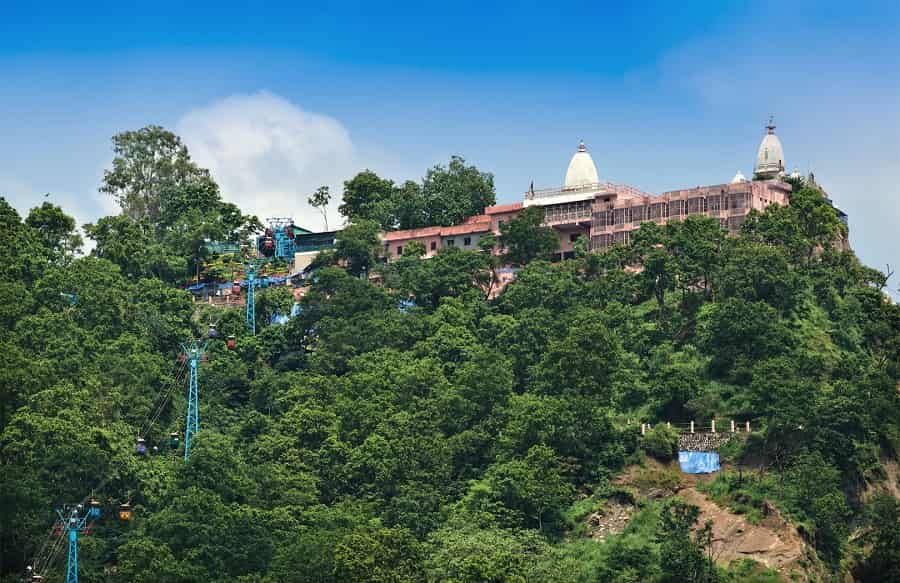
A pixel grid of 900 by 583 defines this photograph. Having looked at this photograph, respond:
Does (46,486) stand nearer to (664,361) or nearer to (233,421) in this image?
(233,421)

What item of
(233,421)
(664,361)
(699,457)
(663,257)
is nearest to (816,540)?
(699,457)

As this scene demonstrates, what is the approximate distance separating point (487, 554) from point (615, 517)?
27.3ft

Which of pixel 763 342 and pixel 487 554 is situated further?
pixel 763 342

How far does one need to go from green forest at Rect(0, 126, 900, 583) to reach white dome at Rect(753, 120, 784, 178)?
350 cm

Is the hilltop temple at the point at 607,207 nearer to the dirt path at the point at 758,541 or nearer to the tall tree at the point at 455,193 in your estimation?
the tall tree at the point at 455,193

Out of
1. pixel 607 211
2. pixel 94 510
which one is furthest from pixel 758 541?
pixel 607 211

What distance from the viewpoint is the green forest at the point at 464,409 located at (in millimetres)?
68125

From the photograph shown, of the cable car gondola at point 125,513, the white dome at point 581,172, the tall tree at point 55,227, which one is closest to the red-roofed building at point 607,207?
the white dome at point 581,172

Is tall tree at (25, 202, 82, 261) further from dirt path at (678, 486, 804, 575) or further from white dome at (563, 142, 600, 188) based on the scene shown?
dirt path at (678, 486, 804, 575)

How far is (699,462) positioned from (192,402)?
2120cm

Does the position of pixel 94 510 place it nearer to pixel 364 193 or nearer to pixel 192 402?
pixel 192 402

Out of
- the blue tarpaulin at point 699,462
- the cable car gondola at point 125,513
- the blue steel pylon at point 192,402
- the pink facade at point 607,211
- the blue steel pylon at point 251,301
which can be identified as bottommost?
the cable car gondola at point 125,513

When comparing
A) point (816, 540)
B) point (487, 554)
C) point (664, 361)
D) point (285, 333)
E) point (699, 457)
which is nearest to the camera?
point (487, 554)

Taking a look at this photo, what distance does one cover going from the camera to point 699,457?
242ft
